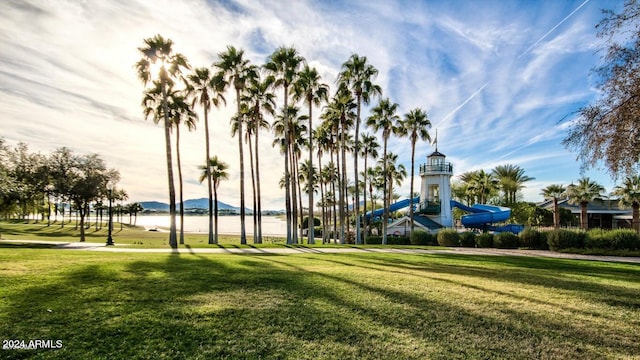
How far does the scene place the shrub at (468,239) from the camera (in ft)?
91.2

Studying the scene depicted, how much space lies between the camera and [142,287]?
7.51 m

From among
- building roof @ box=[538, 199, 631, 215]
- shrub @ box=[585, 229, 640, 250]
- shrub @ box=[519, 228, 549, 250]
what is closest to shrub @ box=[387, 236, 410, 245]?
shrub @ box=[519, 228, 549, 250]

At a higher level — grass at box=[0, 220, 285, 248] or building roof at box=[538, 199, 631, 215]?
building roof at box=[538, 199, 631, 215]

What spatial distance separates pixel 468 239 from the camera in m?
27.9

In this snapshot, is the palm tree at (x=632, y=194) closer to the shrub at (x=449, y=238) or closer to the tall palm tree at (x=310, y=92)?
the shrub at (x=449, y=238)

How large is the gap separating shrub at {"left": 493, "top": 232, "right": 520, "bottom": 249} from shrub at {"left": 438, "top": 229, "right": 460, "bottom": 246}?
9.57ft

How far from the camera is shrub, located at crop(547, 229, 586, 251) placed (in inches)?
877

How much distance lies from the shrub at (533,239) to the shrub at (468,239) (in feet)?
11.7

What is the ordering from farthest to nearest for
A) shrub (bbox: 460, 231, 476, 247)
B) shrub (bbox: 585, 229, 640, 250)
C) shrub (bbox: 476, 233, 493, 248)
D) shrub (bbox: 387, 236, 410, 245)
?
shrub (bbox: 387, 236, 410, 245) < shrub (bbox: 460, 231, 476, 247) < shrub (bbox: 476, 233, 493, 248) < shrub (bbox: 585, 229, 640, 250)

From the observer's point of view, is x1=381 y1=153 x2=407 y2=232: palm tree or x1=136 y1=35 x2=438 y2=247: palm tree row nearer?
x1=136 y1=35 x2=438 y2=247: palm tree row

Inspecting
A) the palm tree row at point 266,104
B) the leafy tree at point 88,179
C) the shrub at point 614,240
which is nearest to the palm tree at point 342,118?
the palm tree row at point 266,104

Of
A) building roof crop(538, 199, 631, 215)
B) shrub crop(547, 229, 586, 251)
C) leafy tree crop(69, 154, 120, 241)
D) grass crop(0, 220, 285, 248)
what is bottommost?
grass crop(0, 220, 285, 248)

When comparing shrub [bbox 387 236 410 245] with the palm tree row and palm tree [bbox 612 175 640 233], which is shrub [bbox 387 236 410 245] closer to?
the palm tree row

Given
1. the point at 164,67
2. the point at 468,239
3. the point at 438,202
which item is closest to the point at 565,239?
the point at 468,239
